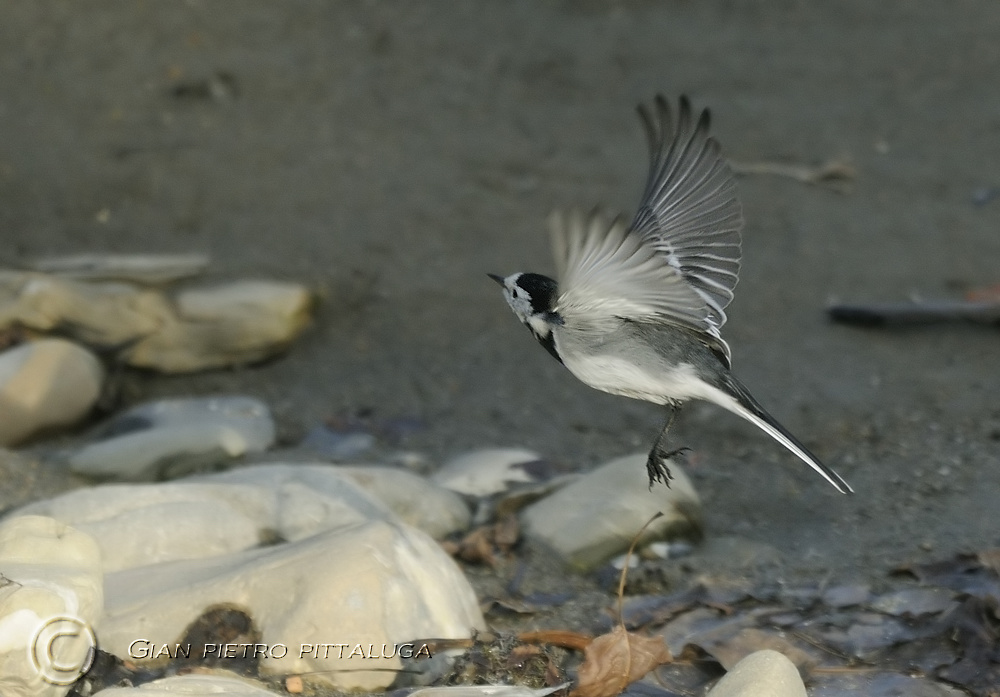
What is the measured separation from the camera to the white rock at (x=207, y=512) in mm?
3725

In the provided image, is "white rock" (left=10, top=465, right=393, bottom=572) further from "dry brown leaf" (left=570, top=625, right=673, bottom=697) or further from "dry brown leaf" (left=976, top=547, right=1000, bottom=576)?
"dry brown leaf" (left=976, top=547, right=1000, bottom=576)

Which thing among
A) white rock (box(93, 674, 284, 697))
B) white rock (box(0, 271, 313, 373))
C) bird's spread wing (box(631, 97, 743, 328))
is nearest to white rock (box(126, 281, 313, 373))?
white rock (box(0, 271, 313, 373))

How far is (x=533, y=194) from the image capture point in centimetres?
707

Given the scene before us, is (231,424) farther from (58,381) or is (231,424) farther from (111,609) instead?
(111,609)

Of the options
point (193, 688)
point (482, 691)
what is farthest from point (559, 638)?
point (193, 688)

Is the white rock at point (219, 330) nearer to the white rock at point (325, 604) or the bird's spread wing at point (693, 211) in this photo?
the white rock at point (325, 604)

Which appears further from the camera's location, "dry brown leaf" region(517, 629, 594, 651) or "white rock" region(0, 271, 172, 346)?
"white rock" region(0, 271, 172, 346)

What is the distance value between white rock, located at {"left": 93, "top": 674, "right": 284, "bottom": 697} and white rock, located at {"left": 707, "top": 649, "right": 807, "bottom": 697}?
110 cm

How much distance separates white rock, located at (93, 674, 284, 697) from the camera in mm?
2719

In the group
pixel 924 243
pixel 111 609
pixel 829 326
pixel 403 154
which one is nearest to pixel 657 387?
pixel 111 609

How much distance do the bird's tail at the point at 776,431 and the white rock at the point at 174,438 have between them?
2301 millimetres

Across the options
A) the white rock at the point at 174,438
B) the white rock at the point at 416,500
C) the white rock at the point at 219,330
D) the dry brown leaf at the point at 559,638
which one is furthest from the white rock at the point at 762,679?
the white rock at the point at 219,330

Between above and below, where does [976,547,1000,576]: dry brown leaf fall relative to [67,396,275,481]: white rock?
above

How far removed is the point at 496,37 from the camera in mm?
8328
